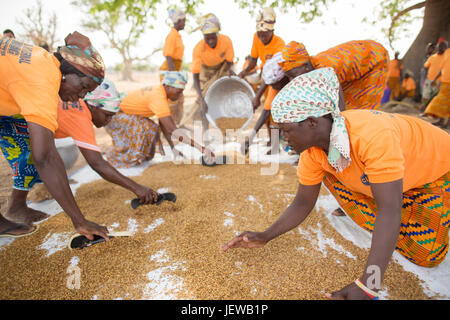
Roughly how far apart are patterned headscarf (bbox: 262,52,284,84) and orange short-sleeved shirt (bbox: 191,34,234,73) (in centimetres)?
177

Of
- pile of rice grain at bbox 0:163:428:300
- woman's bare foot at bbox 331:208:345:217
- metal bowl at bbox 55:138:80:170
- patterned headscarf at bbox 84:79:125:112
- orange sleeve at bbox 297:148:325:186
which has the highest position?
patterned headscarf at bbox 84:79:125:112

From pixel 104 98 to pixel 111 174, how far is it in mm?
888

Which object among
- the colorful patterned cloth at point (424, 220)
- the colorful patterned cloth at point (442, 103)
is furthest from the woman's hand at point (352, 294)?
the colorful patterned cloth at point (442, 103)

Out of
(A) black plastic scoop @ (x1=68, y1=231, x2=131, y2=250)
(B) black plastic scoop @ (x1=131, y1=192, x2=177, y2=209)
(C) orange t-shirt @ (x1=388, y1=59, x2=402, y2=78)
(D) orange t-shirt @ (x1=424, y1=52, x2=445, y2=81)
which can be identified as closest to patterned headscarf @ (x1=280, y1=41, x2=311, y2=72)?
(B) black plastic scoop @ (x1=131, y1=192, x2=177, y2=209)

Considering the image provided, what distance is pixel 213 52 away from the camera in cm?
391

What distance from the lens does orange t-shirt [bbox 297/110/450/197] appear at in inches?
38.1

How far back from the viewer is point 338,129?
1061 millimetres

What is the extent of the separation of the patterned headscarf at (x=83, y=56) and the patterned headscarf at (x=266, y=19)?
2094 millimetres

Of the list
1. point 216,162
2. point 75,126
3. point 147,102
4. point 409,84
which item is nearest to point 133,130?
point 147,102

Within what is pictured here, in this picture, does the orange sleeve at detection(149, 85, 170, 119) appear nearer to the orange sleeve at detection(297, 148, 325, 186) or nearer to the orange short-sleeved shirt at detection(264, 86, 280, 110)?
the orange short-sleeved shirt at detection(264, 86, 280, 110)

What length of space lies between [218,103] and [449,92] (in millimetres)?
4236

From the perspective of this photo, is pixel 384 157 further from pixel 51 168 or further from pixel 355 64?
pixel 51 168

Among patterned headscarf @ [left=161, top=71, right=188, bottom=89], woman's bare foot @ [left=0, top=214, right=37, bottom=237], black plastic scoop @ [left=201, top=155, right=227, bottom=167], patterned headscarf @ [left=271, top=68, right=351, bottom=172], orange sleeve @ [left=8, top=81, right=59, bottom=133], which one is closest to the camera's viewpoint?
patterned headscarf @ [left=271, top=68, right=351, bottom=172]

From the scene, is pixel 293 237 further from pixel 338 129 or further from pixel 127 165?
pixel 127 165
